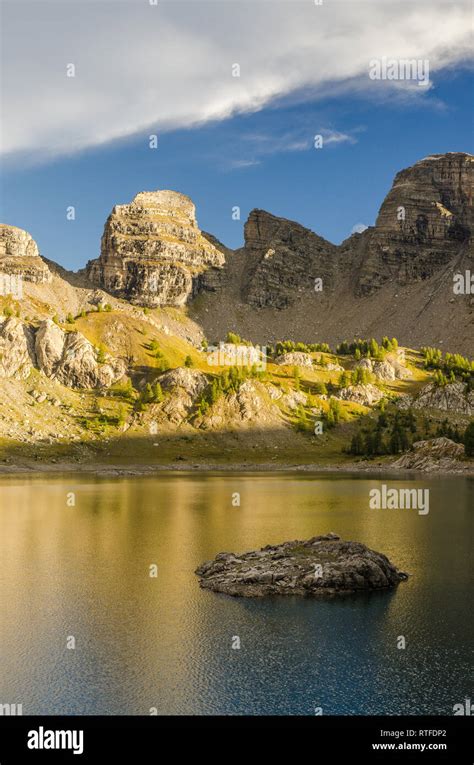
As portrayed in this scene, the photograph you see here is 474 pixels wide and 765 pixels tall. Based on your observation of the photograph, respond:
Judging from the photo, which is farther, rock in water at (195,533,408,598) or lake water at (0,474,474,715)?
rock in water at (195,533,408,598)

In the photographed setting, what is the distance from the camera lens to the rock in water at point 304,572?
189 feet

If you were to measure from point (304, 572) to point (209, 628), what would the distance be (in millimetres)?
14393

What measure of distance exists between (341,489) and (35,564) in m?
Result: 96.2

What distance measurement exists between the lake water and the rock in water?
1.98m

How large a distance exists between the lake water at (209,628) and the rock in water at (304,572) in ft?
6.49

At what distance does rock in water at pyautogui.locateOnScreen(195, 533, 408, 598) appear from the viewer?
189 feet

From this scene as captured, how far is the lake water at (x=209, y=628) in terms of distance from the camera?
36156 mm

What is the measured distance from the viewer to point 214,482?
17300cm

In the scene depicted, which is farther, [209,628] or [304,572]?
[304,572]

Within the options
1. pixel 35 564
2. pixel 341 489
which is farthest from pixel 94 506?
pixel 341 489

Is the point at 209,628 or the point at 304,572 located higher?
the point at 304,572

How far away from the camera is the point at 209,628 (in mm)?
47188

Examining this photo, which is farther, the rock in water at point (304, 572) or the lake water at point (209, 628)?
the rock in water at point (304, 572)
